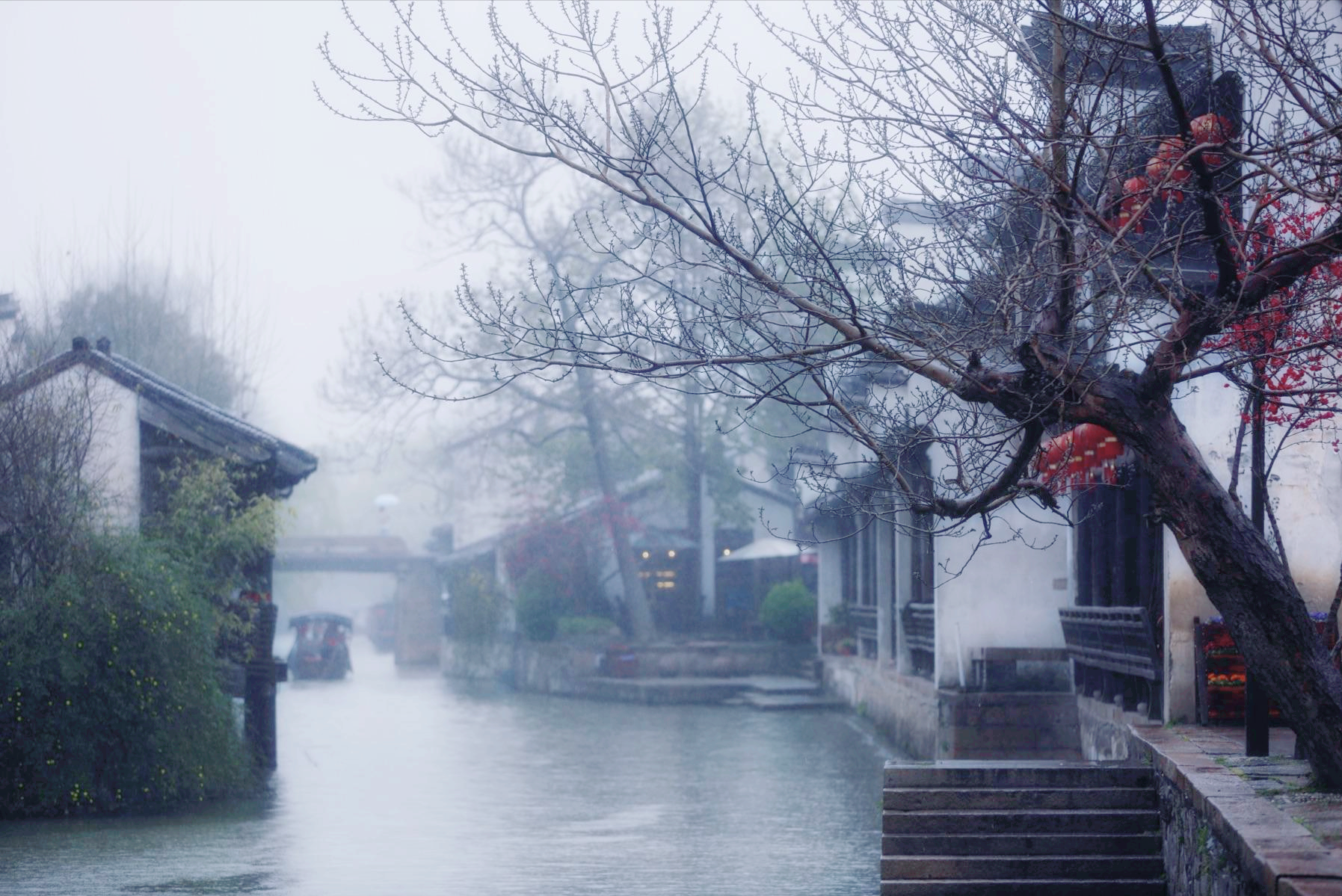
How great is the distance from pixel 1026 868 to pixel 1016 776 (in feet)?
2.16

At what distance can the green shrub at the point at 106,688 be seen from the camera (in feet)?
43.3

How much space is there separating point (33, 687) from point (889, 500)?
837 centimetres

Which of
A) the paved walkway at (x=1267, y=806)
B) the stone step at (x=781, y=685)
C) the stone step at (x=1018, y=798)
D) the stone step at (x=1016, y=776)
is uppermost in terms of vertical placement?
the paved walkway at (x=1267, y=806)

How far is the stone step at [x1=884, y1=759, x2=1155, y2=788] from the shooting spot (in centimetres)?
929

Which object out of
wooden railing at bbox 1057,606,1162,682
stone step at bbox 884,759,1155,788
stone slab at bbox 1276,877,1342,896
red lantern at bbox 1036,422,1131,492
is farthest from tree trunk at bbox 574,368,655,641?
stone slab at bbox 1276,877,1342,896

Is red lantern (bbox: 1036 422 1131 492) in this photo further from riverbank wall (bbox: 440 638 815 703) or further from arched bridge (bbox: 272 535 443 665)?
arched bridge (bbox: 272 535 443 665)

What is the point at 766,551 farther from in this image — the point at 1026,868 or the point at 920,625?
the point at 1026,868

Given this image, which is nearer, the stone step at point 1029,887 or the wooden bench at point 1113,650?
the stone step at point 1029,887

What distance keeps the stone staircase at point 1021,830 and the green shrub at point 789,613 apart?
889 inches

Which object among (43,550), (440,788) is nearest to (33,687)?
(43,550)

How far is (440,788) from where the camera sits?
53.8 feet

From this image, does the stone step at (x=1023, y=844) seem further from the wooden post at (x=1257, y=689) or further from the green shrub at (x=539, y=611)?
the green shrub at (x=539, y=611)

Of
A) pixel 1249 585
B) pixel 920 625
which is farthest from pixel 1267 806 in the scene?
pixel 920 625

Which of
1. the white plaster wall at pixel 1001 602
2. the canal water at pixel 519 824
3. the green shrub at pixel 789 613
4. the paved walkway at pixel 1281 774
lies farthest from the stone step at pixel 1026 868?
the green shrub at pixel 789 613
